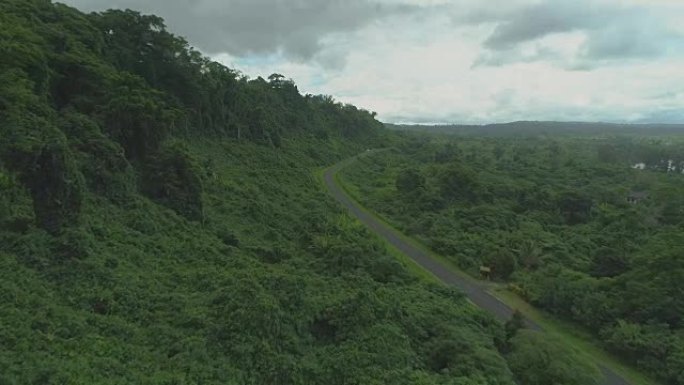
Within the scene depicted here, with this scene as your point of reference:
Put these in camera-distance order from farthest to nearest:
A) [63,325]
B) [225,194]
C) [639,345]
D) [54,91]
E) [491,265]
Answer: [225,194] → [491,265] → [54,91] → [639,345] → [63,325]

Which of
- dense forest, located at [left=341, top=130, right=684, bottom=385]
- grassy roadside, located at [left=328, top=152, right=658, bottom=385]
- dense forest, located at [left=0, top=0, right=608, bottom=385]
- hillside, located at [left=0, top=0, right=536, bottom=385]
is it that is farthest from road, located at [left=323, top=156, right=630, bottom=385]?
dense forest, located at [left=0, top=0, right=608, bottom=385]

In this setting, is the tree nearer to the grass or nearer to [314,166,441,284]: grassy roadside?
the grass

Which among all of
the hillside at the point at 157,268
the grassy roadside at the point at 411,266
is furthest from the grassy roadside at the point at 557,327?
the hillside at the point at 157,268

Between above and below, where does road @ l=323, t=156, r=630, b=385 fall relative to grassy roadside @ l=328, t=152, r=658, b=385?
above

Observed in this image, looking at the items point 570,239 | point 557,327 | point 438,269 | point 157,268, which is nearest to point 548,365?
point 557,327

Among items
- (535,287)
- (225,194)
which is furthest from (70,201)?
(535,287)

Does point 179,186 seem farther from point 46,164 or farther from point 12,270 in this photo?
point 12,270
